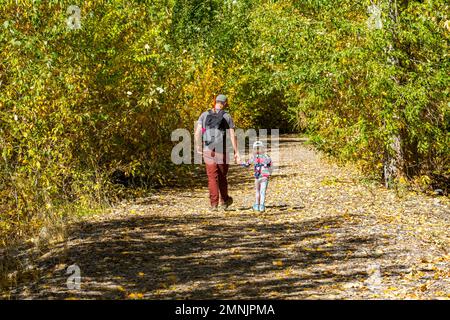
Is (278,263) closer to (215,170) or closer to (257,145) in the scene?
(257,145)

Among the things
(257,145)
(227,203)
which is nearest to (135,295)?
(257,145)

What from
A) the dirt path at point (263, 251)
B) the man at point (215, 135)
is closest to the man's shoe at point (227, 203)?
the dirt path at point (263, 251)

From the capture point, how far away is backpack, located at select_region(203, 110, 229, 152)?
12.4 meters

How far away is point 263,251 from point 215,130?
10.8 feet

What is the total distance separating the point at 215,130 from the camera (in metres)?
12.4

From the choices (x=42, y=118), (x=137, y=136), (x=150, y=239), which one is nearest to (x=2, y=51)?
(x=42, y=118)

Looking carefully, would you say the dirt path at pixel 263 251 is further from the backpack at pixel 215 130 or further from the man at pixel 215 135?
the backpack at pixel 215 130

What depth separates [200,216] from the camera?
12414mm

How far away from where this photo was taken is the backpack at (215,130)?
12359 mm

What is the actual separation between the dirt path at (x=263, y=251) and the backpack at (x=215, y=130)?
120 cm

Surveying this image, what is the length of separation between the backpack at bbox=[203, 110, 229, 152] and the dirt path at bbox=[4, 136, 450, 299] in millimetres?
1200

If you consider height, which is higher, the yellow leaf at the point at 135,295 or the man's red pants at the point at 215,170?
the man's red pants at the point at 215,170

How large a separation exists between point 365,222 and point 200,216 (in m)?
2.73

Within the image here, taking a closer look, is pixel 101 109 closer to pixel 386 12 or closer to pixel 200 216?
pixel 200 216
